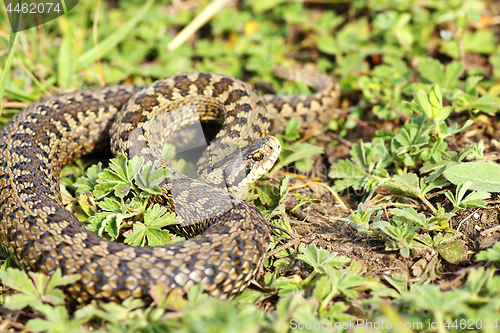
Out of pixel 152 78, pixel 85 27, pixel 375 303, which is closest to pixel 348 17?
pixel 152 78

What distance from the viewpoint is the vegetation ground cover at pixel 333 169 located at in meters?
3.47

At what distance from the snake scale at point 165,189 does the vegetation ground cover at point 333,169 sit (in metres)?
0.23

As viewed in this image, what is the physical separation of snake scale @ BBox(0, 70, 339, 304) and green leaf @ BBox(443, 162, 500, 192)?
218cm

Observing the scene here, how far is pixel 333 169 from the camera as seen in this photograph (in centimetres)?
569

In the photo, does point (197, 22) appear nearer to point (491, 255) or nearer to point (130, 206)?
point (130, 206)

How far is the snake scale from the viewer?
373cm

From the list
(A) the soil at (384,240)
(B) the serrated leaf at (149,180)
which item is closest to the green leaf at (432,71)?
(A) the soil at (384,240)

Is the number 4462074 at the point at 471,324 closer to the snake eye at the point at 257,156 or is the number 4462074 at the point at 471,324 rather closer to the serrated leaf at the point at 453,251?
the serrated leaf at the point at 453,251

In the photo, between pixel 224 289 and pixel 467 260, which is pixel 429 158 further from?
pixel 224 289

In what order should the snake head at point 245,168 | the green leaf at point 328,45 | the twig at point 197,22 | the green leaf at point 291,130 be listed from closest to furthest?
the snake head at point 245,168, the green leaf at point 291,130, the green leaf at point 328,45, the twig at point 197,22

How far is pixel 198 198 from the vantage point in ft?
15.6

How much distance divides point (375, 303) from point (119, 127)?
379 centimetres

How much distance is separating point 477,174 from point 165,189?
348 centimetres

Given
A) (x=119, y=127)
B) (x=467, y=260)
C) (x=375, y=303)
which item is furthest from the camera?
(x=119, y=127)
